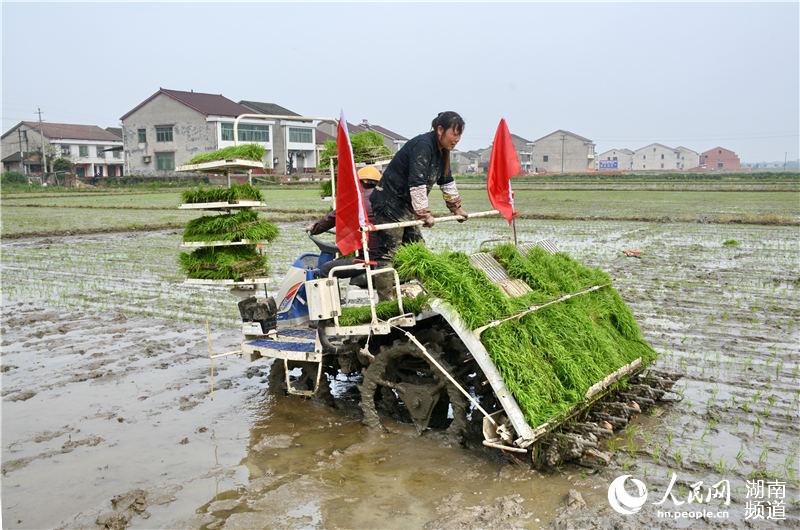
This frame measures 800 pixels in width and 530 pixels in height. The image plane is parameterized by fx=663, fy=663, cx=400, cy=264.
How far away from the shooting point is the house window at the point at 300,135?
60.1 m

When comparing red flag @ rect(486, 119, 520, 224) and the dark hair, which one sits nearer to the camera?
the dark hair

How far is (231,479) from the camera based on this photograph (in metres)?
4.92

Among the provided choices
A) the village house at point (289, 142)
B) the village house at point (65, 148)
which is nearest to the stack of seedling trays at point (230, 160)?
the village house at point (289, 142)

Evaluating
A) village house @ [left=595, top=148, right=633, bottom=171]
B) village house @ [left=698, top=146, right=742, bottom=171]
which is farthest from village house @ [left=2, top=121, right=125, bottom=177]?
village house @ [left=698, top=146, right=742, bottom=171]

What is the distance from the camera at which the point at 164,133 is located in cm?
5469

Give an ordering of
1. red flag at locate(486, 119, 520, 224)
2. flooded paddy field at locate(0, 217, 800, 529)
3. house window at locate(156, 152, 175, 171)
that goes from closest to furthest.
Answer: flooded paddy field at locate(0, 217, 800, 529) < red flag at locate(486, 119, 520, 224) < house window at locate(156, 152, 175, 171)

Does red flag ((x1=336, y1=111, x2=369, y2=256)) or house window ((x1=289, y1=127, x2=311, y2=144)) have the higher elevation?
house window ((x1=289, y1=127, x2=311, y2=144))

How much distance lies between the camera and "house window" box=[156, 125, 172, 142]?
178 feet

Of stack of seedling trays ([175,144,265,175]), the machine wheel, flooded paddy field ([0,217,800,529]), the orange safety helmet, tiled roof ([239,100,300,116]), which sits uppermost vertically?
tiled roof ([239,100,300,116])

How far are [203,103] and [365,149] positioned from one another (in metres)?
51.4

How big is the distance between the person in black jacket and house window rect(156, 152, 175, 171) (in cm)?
5344

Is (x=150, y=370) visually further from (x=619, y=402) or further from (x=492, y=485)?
(x=619, y=402)

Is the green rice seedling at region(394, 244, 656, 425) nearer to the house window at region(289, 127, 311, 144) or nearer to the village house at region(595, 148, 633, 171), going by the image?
the house window at region(289, 127, 311, 144)

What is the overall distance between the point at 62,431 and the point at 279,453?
2120 millimetres
